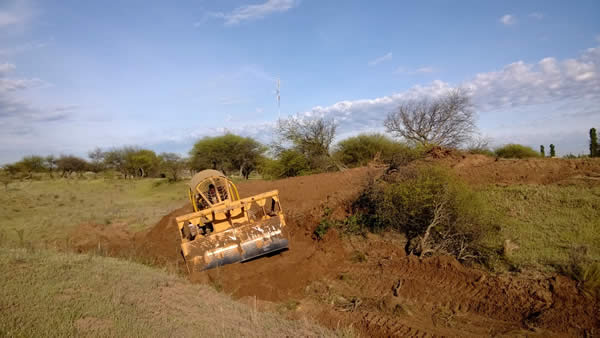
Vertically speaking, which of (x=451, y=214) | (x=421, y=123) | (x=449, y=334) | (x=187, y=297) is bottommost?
(x=449, y=334)

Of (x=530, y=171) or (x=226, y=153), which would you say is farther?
(x=226, y=153)

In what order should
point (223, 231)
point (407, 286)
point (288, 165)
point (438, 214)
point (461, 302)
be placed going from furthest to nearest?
point (288, 165)
point (223, 231)
point (438, 214)
point (407, 286)
point (461, 302)

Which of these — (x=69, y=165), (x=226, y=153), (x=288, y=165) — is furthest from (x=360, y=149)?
(x=69, y=165)

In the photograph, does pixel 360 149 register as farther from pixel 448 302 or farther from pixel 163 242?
pixel 448 302

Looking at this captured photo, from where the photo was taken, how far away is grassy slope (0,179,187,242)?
56.5 feet

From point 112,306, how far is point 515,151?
26.6 metres

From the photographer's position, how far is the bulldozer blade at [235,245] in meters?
9.15

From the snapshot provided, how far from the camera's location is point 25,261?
24.7 feet

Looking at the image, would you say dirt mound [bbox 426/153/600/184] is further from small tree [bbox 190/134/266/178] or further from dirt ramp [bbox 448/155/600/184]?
small tree [bbox 190/134/266/178]

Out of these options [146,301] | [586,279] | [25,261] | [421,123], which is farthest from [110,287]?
[421,123]

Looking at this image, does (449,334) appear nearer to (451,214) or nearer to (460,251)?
(460,251)

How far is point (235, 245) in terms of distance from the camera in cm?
955

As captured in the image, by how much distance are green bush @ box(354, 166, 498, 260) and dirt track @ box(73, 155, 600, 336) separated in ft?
2.17

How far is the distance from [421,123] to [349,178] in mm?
7675
